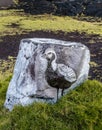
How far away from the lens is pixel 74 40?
11172 mm

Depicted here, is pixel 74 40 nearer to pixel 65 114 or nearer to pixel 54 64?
pixel 54 64

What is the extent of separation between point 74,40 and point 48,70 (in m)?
6.97

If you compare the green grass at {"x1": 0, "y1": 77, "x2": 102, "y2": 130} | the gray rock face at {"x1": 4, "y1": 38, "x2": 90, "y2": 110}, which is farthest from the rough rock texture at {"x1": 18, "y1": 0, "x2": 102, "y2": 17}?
the green grass at {"x1": 0, "y1": 77, "x2": 102, "y2": 130}

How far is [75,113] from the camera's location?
4.05 meters

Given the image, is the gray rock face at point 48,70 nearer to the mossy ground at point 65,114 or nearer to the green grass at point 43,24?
the mossy ground at point 65,114

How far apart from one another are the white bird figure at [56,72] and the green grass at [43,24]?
7.81 meters

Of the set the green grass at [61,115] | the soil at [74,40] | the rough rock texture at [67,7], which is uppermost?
the green grass at [61,115]

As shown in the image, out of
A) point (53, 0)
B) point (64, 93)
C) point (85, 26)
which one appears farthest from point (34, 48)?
point (53, 0)

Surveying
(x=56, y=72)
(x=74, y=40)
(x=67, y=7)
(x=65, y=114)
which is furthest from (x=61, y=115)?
(x=67, y=7)

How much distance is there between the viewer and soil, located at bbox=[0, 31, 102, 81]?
332 inches

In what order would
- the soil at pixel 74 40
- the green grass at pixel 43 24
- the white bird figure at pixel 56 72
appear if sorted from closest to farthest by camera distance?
→ the white bird figure at pixel 56 72 < the soil at pixel 74 40 < the green grass at pixel 43 24

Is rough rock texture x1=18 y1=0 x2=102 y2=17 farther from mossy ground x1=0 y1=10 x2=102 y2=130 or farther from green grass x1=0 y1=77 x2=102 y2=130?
green grass x1=0 y1=77 x2=102 y2=130

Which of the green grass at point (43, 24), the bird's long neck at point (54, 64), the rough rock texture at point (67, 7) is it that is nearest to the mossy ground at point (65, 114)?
the bird's long neck at point (54, 64)

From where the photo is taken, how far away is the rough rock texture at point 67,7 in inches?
616
